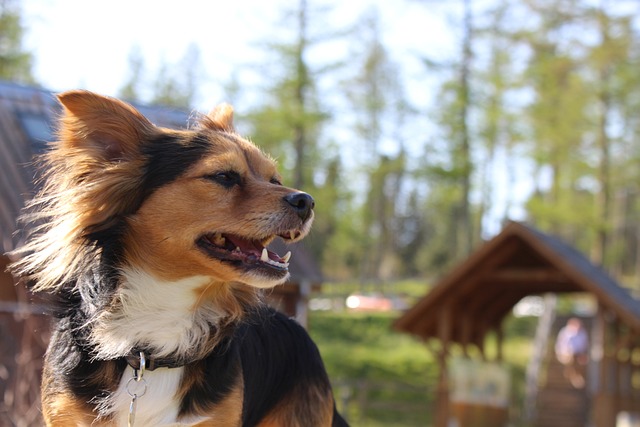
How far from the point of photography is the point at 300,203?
364 centimetres

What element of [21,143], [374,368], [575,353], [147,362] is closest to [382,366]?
[374,368]

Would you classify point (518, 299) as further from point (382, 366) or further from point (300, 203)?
point (300, 203)

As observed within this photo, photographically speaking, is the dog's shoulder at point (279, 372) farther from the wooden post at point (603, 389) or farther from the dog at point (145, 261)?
the wooden post at point (603, 389)

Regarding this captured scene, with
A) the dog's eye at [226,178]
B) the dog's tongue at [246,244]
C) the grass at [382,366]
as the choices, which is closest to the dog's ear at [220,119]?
the dog's eye at [226,178]

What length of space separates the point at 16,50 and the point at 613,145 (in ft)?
58.9

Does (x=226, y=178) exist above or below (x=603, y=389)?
above

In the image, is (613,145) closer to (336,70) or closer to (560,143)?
(560,143)

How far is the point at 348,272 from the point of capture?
1471 inches

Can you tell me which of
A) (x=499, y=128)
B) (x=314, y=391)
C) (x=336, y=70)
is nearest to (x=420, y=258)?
(x=499, y=128)

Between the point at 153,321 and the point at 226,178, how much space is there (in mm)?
716

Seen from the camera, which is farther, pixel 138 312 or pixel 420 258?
pixel 420 258

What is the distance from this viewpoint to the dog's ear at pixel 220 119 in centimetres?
421

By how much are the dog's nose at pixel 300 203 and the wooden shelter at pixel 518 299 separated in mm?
10823

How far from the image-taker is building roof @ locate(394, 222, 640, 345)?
13.9 meters
